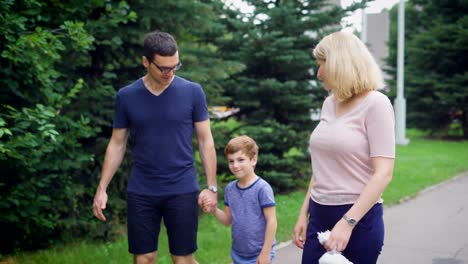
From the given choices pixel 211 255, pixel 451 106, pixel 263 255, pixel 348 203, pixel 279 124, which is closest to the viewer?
pixel 348 203

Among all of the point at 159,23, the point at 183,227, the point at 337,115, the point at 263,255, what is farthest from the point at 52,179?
the point at 337,115

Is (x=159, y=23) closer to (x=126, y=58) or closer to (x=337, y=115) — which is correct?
(x=126, y=58)

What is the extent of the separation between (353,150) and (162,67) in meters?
1.46

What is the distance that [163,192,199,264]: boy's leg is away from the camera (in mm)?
4000

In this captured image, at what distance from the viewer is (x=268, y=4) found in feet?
34.4

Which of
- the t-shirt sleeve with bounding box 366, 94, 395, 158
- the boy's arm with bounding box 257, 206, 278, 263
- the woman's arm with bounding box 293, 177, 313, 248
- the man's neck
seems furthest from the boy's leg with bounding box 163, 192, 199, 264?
the t-shirt sleeve with bounding box 366, 94, 395, 158

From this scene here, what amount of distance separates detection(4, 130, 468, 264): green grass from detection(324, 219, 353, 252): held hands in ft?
10.7

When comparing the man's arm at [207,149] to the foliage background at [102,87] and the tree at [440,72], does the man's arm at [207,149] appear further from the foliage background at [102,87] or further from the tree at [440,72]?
the tree at [440,72]

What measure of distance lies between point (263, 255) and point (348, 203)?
900 mm

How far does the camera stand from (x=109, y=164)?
4172 mm

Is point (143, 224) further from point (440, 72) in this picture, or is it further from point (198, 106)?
Result: point (440, 72)

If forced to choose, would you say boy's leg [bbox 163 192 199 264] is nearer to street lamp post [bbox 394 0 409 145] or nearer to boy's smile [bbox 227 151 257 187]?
boy's smile [bbox 227 151 257 187]

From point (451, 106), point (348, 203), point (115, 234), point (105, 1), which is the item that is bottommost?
point (451, 106)

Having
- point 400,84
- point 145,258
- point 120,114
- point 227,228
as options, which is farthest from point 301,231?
point 400,84
